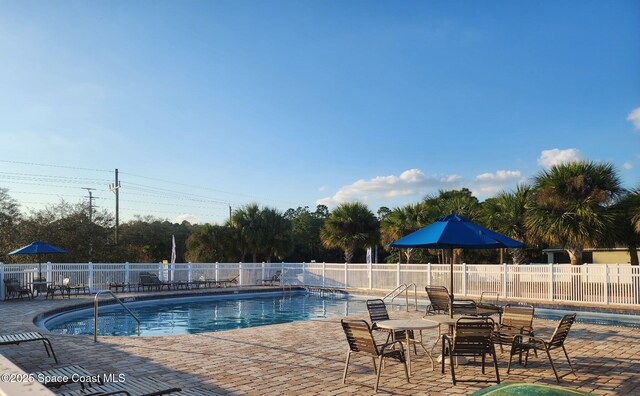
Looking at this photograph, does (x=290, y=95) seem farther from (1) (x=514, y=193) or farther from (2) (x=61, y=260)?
(2) (x=61, y=260)

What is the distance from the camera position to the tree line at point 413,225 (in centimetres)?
1822

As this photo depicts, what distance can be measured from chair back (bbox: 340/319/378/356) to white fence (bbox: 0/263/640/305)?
12240 millimetres

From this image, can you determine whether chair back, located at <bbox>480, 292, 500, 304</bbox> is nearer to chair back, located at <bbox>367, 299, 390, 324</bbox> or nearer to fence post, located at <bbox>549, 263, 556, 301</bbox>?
fence post, located at <bbox>549, 263, 556, 301</bbox>

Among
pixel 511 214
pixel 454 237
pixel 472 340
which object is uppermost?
pixel 511 214

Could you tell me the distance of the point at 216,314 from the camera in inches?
642

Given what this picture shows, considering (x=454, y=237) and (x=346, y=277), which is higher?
(x=454, y=237)

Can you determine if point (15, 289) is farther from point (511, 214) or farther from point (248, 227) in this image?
point (511, 214)

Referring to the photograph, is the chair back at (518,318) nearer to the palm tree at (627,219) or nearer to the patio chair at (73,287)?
the palm tree at (627,219)

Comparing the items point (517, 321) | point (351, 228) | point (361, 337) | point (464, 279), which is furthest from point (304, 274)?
point (361, 337)

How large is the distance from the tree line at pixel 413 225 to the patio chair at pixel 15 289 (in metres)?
8.08

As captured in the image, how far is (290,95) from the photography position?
60.5ft

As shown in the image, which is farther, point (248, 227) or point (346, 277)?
point (248, 227)

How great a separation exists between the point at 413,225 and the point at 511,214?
598cm

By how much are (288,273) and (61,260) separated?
12.0m
